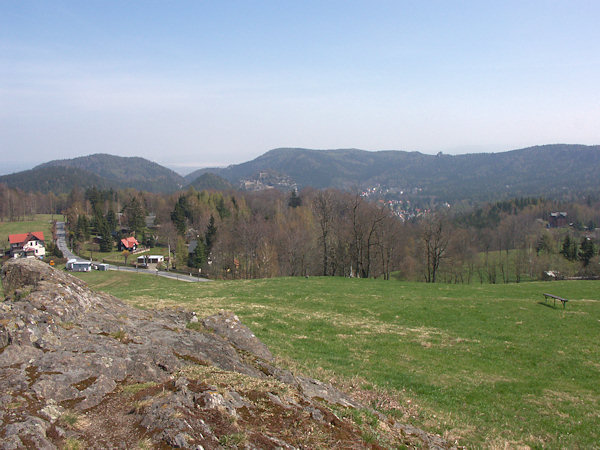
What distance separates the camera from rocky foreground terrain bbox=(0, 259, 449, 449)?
18.0ft

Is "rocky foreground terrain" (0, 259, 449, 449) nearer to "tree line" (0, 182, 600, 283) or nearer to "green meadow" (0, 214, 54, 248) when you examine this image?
"tree line" (0, 182, 600, 283)

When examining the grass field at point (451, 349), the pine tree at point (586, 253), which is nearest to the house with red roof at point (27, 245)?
the grass field at point (451, 349)

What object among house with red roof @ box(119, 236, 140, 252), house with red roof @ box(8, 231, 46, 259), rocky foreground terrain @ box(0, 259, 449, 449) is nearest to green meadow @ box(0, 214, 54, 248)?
house with red roof @ box(8, 231, 46, 259)

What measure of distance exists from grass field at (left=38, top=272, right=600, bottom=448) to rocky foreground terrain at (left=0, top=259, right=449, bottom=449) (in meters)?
3.15

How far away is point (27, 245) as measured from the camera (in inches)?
3612

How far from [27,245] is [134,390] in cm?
10915

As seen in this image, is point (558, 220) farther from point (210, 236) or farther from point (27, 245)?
point (27, 245)

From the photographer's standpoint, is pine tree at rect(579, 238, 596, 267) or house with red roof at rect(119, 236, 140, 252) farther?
house with red roof at rect(119, 236, 140, 252)

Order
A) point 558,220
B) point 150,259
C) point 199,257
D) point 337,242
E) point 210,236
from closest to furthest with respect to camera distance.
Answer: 1. point 337,242
2. point 199,257
3. point 210,236
4. point 150,259
5. point 558,220

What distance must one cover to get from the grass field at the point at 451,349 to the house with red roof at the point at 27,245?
84229 mm

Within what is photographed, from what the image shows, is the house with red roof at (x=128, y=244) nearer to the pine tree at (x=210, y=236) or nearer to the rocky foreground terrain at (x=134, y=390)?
the pine tree at (x=210, y=236)

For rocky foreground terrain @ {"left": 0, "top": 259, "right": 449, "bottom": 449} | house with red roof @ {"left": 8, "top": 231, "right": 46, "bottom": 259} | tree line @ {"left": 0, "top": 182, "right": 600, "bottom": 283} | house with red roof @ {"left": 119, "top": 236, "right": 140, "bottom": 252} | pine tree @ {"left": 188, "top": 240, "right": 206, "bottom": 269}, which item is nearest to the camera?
rocky foreground terrain @ {"left": 0, "top": 259, "right": 449, "bottom": 449}

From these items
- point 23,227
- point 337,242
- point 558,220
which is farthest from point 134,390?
point 558,220

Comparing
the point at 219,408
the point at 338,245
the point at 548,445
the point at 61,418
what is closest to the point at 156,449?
the point at 219,408
